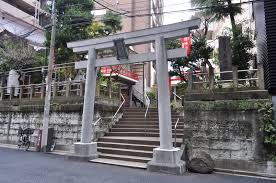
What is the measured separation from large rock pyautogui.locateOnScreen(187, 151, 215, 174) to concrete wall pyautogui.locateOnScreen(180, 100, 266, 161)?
0.59m

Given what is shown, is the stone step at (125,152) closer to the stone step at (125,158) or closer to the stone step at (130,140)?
the stone step at (125,158)

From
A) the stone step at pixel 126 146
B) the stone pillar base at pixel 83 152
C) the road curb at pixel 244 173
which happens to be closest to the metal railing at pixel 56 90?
the stone step at pixel 126 146

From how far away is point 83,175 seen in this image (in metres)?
8.30

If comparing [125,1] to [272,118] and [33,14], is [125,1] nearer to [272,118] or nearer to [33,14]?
[33,14]

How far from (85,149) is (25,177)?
348 centimetres

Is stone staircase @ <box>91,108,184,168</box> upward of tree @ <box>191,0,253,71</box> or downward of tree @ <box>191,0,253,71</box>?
downward

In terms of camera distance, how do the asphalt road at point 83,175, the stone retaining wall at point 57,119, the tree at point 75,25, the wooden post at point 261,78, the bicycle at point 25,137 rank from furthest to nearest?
1. the tree at point 75,25
2. the bicycle at point 25,137
3. the stone retaining wall at point 57,119
4. the wooden post at point 261,78
5. the asphalt road at point 83,175

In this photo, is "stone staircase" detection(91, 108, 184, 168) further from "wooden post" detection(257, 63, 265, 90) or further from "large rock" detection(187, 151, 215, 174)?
"wooden post" detection(257, 63, 265, 90)

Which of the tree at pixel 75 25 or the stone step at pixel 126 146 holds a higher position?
the tree at pixel 75 25

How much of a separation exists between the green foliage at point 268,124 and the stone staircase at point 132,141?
3.48 m

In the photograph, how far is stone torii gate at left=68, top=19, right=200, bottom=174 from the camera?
9242mm

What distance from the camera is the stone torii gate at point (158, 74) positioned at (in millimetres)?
9242

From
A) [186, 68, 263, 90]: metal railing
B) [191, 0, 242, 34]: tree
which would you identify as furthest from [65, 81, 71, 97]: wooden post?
[191, 0, 242, 34]: tree

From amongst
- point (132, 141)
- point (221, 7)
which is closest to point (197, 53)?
point (221, 7)
